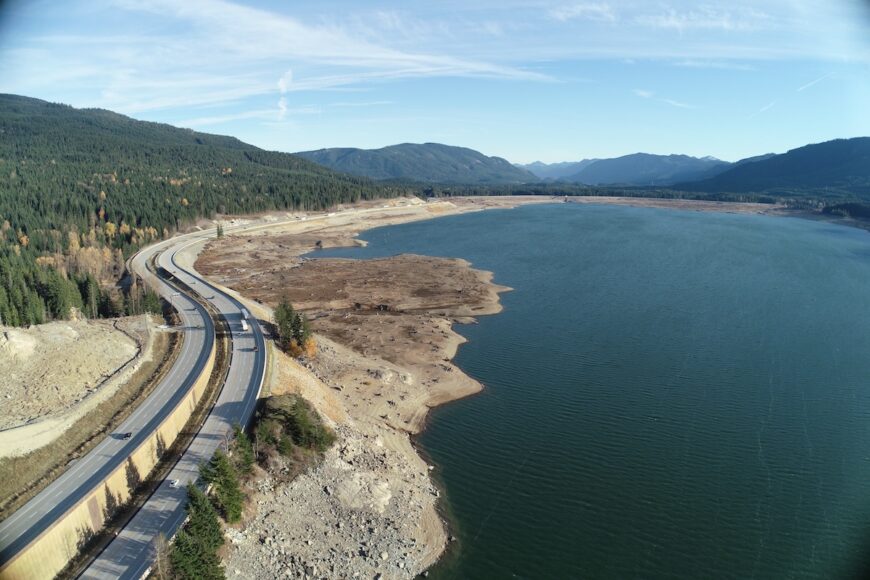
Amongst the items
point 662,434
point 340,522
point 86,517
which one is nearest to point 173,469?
point 86,517

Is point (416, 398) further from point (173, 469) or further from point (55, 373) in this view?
point (55, 373)

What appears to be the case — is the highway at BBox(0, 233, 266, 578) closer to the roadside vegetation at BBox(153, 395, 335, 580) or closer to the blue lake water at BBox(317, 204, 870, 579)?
the roadside vegetation at BBox(153, 395, 335, 580)

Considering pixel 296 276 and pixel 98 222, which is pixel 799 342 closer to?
pixel 296 276

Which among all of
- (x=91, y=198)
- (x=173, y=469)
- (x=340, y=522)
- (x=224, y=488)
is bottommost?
(x=340, y=522)

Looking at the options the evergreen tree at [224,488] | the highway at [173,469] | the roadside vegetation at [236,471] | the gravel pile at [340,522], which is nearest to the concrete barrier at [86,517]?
the highway at [173,469]

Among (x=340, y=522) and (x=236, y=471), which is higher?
(x=236, y=471)

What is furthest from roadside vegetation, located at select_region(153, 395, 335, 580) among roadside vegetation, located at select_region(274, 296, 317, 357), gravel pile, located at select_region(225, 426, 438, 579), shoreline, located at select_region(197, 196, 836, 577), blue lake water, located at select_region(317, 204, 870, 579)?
roadside vegetation, located at select_region(274, 296, 317, 357)
